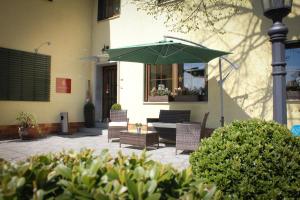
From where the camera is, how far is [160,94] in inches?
420

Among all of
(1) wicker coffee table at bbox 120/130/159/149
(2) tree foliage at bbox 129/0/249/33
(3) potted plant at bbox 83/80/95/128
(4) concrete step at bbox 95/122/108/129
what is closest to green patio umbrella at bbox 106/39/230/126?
(2) tree foliage at bbox 129/0/249/33

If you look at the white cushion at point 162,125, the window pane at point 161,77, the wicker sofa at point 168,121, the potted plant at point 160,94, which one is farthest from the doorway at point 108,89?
the white cushion at point 162,125

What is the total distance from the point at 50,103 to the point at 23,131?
1.76 meters

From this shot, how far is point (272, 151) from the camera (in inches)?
111

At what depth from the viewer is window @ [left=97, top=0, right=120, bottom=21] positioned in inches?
502

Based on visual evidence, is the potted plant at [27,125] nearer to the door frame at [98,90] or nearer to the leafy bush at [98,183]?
the door frame at [98,90]

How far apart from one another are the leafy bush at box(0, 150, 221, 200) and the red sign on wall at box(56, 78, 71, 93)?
1059 centimetres

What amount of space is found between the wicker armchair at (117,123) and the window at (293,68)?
5.09 metres

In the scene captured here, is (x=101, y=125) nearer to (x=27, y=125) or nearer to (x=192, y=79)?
(x=27, y=125)

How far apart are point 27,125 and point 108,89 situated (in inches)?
148

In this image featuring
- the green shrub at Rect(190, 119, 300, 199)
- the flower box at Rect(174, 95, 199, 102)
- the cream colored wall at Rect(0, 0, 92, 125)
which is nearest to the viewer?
the green shrub at Rect(190, 119, 300, 199)

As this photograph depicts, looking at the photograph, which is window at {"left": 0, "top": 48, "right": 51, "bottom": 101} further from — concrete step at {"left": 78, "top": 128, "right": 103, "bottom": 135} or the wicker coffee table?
the wicker coffee table

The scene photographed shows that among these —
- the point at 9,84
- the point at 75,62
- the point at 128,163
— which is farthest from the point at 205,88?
the point at 128,163

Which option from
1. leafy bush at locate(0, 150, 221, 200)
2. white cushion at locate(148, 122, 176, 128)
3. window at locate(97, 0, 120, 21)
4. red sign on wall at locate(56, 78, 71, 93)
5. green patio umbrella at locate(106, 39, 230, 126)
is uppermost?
window at locate(97, 0, 120, 21)
